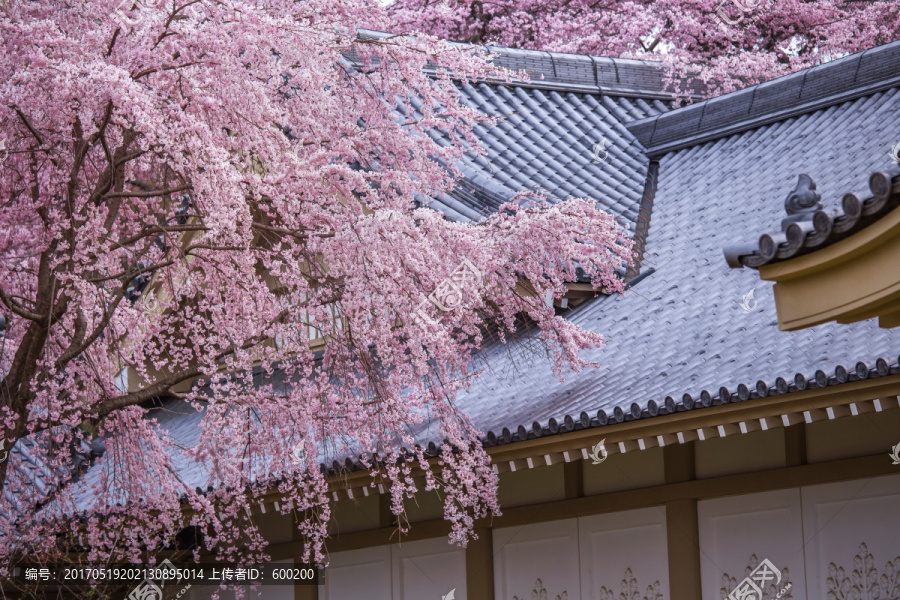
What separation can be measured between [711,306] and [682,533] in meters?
1.64

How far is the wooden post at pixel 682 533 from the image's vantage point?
6934 millimetres

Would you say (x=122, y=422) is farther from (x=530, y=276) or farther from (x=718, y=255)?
(x=718, y=255)

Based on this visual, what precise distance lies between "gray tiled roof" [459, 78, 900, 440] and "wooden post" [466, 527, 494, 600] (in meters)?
0.98

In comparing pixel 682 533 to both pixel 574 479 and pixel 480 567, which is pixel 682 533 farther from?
pixel 480 567

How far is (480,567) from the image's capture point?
26.7ft

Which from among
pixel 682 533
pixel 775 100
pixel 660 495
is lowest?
pixel 682 533

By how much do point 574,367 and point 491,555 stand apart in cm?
161

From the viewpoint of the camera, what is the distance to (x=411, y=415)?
22.6 ft

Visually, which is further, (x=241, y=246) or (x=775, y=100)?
(x=775, y=100)

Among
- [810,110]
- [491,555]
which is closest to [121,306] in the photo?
[491,555]

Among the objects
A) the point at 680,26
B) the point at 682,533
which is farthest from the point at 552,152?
the point at 680,26

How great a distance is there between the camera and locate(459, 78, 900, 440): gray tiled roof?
21.1 feet

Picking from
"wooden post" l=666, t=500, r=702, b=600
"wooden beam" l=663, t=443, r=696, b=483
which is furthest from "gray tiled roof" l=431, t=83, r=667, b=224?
"wooden post" l=666, t=500, r=702, b=600

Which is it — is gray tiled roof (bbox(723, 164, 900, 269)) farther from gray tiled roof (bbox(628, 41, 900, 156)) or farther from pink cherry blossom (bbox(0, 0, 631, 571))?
gray tiled roof (bbox(628, 41, 900, 156))
